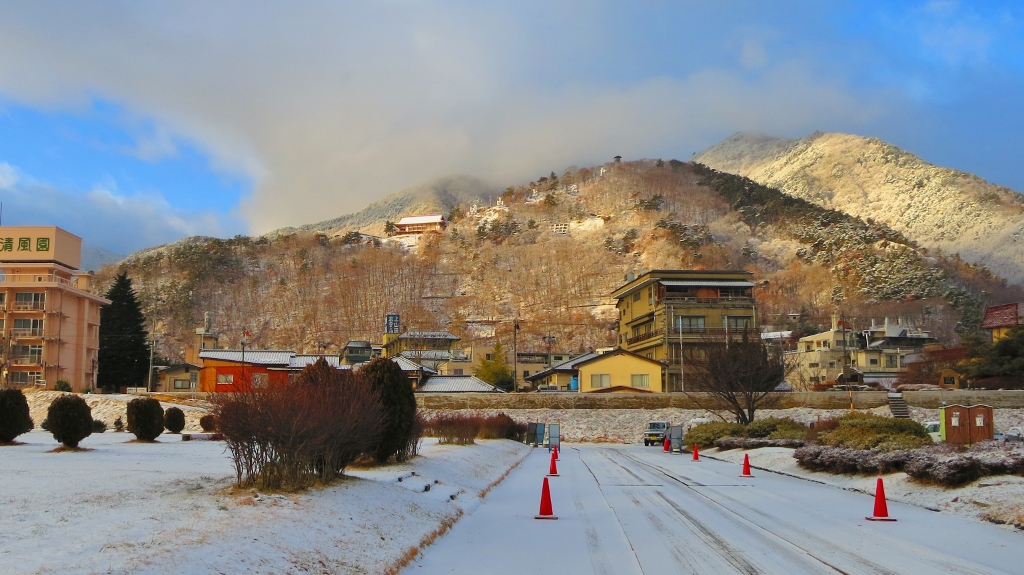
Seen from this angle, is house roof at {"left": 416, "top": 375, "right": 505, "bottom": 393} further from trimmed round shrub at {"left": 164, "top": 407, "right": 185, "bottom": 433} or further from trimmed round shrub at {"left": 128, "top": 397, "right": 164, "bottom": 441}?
trimmed round shrub at {"left": 128, "top": 397, "right": 164, "bottom": 441}

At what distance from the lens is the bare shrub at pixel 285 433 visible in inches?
453

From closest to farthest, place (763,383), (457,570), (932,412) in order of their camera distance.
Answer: (457,570)
(763,383)
(932,412)

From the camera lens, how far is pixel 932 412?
52125mm

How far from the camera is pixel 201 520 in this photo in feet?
28.8

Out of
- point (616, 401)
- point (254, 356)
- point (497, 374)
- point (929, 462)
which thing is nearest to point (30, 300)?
point (254, 356)

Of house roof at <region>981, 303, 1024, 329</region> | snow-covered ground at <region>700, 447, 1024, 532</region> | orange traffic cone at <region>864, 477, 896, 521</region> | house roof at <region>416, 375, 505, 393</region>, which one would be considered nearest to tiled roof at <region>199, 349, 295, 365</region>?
house roof at <region>416, 375, 505, 393</region>

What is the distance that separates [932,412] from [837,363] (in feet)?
126

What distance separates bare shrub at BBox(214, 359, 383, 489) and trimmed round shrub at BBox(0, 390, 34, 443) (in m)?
13.0

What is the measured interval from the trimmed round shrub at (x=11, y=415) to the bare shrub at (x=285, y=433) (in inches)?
511

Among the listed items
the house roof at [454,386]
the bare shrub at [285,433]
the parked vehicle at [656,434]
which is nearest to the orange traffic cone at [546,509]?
the bare shrub at [285,433]

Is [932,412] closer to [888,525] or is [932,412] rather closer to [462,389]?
[462,389]

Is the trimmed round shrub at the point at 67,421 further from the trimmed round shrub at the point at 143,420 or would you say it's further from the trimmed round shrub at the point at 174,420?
the trimmed round shrub at the point at 174,420

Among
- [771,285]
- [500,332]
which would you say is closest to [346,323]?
[500,332]

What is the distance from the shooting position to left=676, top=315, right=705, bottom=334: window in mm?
→ 72125
